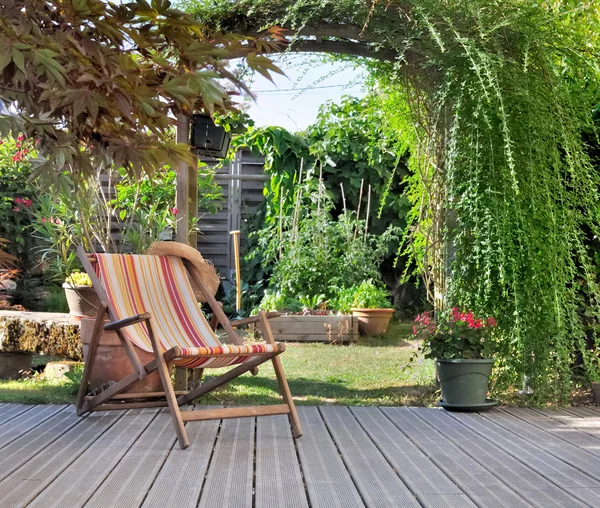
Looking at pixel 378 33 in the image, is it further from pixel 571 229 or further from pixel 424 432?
pixel 424 432

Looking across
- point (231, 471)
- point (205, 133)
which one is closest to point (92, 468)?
point (231, 471)

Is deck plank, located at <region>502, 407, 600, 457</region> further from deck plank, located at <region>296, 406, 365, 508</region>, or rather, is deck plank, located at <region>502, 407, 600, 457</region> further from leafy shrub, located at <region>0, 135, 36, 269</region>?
leafy shrub, located at <region>0, 135, 36, 269</region>

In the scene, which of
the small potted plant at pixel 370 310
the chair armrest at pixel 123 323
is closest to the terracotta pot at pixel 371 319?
the small potted plant at pixel 370 310

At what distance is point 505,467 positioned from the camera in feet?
8.95

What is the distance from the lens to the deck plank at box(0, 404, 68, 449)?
312 cm

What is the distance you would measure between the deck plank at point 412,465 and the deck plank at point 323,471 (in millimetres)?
195

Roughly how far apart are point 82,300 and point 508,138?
8.32 ft

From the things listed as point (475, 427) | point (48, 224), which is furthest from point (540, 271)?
point (48, 224)

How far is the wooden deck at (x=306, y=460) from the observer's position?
2.30 m

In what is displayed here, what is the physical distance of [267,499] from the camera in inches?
89.0

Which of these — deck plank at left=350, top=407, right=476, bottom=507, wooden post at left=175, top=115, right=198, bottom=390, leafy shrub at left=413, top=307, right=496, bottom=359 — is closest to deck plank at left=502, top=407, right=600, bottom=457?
leafy shrub at left=413, top=307, right=496, bottom=359

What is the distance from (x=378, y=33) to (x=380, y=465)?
7.88ft

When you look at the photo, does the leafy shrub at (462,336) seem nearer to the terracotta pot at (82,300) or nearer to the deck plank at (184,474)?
the deck plank at (184,474)

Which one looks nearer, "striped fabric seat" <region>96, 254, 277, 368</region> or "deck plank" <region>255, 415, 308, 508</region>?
"deck plank" <region>255, 415, 308, 508</region>
